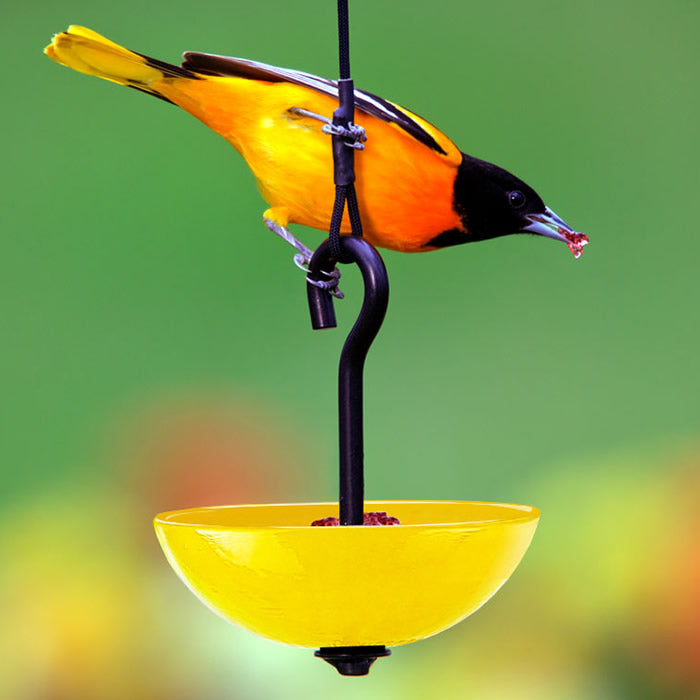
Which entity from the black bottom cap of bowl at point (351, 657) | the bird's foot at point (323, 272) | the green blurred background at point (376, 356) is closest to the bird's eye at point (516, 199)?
the bird's foot at point (323, 272)

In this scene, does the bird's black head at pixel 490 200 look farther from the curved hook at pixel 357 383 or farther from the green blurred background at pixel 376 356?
the green blurred background at pixel 376 356

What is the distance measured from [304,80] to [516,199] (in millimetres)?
216

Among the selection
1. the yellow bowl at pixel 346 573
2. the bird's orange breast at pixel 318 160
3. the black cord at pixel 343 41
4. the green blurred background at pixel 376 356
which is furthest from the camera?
the green blurred background at pixel 376 356

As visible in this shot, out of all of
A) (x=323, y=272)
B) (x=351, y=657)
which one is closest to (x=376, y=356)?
(x=323, y=272)

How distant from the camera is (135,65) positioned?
85cm

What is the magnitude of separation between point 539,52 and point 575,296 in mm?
484

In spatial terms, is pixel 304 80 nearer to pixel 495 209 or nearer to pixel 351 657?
pixel 495 209

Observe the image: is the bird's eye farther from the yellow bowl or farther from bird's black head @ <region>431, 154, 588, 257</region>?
the yellow bowl

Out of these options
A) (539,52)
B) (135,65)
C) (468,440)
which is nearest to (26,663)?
(468,440)

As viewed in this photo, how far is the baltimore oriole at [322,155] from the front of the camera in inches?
31.4

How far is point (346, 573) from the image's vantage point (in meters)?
0.52

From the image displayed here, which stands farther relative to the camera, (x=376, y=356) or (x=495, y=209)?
(x=376, y=356)

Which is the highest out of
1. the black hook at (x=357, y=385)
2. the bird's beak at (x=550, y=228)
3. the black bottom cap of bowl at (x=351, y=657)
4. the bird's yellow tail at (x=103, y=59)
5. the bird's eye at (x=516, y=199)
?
the bird's yellow tail at (x=103, y=59)

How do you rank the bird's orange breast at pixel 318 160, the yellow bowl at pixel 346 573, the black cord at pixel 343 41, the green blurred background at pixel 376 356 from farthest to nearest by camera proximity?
the green blurred background at pixel 376 356 < the bird's orange breast at pixel 318 160 < the black cord at pixel 343 41 < the yellow bowl at pixel 346 573
